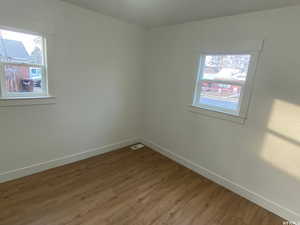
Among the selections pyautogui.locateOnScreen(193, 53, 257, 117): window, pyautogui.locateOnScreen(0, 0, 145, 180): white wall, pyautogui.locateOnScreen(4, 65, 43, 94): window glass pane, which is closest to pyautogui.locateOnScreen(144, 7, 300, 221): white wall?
pyautogui.locateOnScreen(193, 53, 257, 117): window

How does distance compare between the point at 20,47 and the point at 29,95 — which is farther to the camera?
the point at 29,95

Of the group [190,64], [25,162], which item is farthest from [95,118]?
[190,64]

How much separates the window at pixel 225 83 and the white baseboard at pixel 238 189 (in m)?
1.02

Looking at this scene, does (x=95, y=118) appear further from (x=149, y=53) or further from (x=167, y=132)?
Result: (x=149, y=53)

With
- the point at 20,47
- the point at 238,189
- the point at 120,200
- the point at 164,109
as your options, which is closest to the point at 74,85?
the point at 20,47

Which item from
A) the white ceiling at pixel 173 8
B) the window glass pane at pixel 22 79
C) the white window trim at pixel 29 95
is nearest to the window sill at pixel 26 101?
the white window trim at pixel 29 95

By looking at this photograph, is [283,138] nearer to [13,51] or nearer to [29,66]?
[29,66]

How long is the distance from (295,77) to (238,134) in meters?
0.94

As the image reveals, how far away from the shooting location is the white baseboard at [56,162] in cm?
229

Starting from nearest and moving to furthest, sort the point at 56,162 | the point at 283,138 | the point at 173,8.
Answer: the point at 283,138
the point at 173,8
the point at 56,162

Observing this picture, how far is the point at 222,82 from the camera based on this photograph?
2.49 meters

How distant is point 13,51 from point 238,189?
3.56m

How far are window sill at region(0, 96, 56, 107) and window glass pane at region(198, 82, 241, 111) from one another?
7.73 ft

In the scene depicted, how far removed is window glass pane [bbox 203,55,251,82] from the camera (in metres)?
2.30
